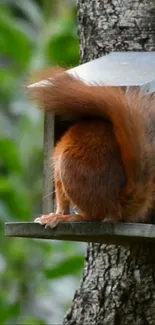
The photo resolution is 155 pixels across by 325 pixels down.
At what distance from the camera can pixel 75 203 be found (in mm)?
3357

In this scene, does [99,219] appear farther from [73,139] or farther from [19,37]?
[19,37]

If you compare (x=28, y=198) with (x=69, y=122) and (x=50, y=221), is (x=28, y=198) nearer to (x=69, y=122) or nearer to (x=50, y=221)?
(x=69, y=122)

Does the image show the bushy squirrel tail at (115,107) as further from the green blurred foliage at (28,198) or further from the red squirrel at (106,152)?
the green blurred foliage at (28,198)

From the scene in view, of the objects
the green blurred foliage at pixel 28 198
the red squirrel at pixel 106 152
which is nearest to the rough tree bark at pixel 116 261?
the green blurred foliage at pixel 28 198

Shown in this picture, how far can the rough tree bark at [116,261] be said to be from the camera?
12.7ft

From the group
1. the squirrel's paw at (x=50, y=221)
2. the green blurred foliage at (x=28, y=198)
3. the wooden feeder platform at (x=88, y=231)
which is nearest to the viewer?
the wooden feeder platform at (x=88, y=231)

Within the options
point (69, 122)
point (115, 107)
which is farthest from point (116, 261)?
point (115, 107)

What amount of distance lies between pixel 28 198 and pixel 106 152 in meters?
2.00

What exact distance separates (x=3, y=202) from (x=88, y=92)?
1443 mm

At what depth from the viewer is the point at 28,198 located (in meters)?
5.30

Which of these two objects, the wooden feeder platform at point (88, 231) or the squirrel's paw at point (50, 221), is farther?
the squirrel's paw at point (50, 221)

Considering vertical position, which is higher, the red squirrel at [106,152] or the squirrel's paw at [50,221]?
the red squirrel at [106,152]

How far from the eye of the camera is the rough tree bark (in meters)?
3.86

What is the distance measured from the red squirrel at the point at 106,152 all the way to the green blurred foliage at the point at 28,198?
100 cm
